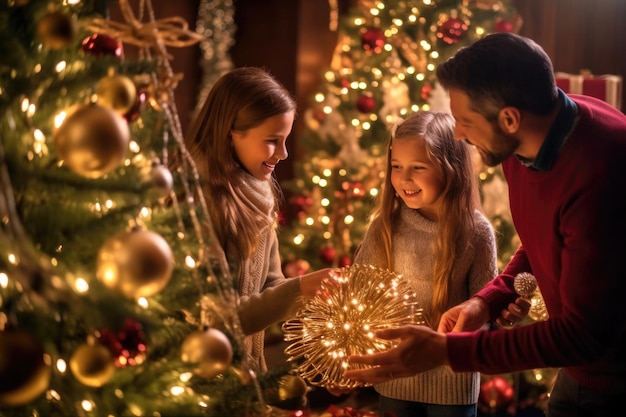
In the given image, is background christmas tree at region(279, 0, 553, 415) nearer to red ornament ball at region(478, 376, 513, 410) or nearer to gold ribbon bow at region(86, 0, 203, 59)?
red ornament ball at region(478, 376, 513, 410)

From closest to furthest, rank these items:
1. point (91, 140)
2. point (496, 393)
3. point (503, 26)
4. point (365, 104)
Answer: point (91, 140) → point (496, 393) → point (365, 104) → point (503, 26)

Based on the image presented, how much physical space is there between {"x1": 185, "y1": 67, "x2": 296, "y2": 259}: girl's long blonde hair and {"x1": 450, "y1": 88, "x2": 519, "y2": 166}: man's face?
65 cm

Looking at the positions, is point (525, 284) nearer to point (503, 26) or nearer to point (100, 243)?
point (100, 243)

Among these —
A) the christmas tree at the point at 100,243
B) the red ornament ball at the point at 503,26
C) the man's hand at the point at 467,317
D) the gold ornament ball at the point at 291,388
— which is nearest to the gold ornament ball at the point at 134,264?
the christmas tree at the point at 100,243

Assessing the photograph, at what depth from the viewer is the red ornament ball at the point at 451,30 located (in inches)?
153

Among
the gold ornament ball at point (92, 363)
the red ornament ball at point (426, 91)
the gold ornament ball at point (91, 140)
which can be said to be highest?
the gold ornament ball at point (91, 140)

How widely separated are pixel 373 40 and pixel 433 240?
2.14 meters

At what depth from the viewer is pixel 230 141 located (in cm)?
208

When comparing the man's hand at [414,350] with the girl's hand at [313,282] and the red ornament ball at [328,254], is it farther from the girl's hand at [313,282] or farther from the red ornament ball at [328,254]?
the red ornament ball at [328,254]

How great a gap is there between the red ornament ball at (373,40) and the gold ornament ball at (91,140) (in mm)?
3261

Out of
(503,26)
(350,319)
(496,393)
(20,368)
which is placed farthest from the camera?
(503,26)

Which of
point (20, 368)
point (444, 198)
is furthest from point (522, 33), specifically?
point (20, 368)

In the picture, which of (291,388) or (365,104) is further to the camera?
(365,104)

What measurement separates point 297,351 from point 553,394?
2.11 feet
